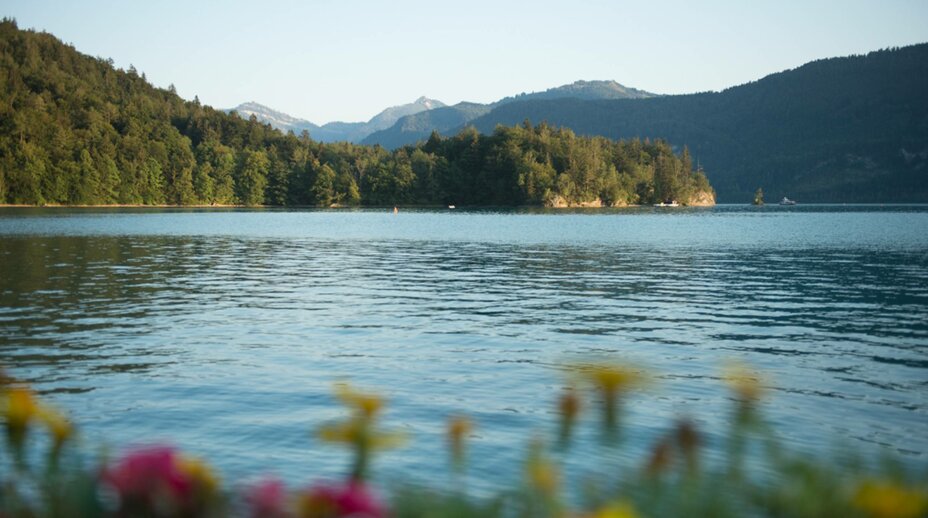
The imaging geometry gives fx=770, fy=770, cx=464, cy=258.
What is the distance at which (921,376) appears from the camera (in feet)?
53.0

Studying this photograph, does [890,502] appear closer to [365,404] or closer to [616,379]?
[616,379]

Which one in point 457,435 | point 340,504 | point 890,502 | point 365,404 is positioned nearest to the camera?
point 890,502

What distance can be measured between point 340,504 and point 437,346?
16.8m

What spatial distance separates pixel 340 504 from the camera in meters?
2.09

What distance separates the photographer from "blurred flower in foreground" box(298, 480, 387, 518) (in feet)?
6.82

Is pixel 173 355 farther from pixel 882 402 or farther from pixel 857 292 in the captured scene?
pixel 857 292

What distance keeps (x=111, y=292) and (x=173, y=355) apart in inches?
488

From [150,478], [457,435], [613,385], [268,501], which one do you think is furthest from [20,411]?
[613,385]

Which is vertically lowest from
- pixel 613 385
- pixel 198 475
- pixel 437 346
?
pixel 437 346

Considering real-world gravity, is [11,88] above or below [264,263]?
above

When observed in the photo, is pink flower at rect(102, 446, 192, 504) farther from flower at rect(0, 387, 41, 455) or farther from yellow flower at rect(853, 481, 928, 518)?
yellow flower at rect(853, 481, 928, 518)

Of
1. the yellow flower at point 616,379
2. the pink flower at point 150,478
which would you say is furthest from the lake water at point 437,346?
the yellow flower at point 616,379

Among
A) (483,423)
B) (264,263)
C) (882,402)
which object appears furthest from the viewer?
(264,263)

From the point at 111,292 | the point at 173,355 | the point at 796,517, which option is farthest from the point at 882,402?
the point at 111,292
